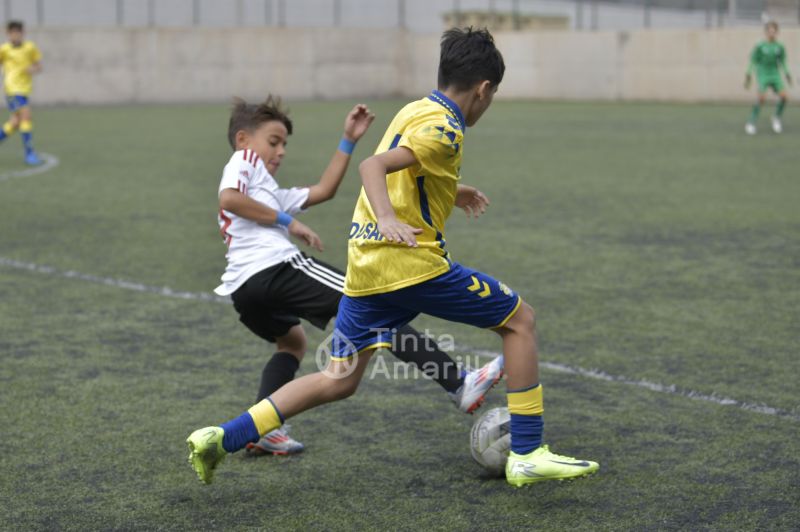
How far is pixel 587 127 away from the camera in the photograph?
72.3 ft

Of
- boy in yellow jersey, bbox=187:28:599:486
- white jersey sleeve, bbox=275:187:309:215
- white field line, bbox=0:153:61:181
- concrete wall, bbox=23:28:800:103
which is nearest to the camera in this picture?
boy in yellow jersey, bbox=187:28:599:486

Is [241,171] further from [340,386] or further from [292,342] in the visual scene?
[340,386]

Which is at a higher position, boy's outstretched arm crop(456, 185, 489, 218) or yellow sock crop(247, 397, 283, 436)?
boy's outstretched arm crop(456, 185, 489, 218)

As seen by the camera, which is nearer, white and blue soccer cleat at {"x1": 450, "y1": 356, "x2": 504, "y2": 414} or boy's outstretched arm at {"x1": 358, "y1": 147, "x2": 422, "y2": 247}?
boy's outstretched arm at {"x1": 358, "y1": 147, "x2": 422, "y2": 247}

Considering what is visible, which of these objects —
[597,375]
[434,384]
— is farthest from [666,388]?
[434,384]

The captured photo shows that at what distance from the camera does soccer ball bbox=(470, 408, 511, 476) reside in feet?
13.7

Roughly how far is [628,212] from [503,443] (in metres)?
7.36

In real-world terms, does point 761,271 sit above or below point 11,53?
below

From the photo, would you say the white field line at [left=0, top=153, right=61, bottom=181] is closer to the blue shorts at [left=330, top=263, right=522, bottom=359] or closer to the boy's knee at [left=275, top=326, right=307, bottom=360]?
the boy's knee at [left=275, top=326, right=307, bottom=360]

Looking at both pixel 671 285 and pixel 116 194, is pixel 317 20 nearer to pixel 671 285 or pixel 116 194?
pixel 116 194

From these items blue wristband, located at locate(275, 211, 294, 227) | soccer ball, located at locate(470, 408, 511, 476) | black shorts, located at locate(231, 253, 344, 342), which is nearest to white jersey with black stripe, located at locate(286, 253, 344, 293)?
black shorts, located at locate(231, 253, 344, 342)

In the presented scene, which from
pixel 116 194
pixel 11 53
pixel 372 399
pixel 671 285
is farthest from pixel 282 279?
pixel 11 53

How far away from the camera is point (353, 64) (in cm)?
3312

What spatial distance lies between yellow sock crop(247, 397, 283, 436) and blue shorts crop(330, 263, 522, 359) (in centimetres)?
28
